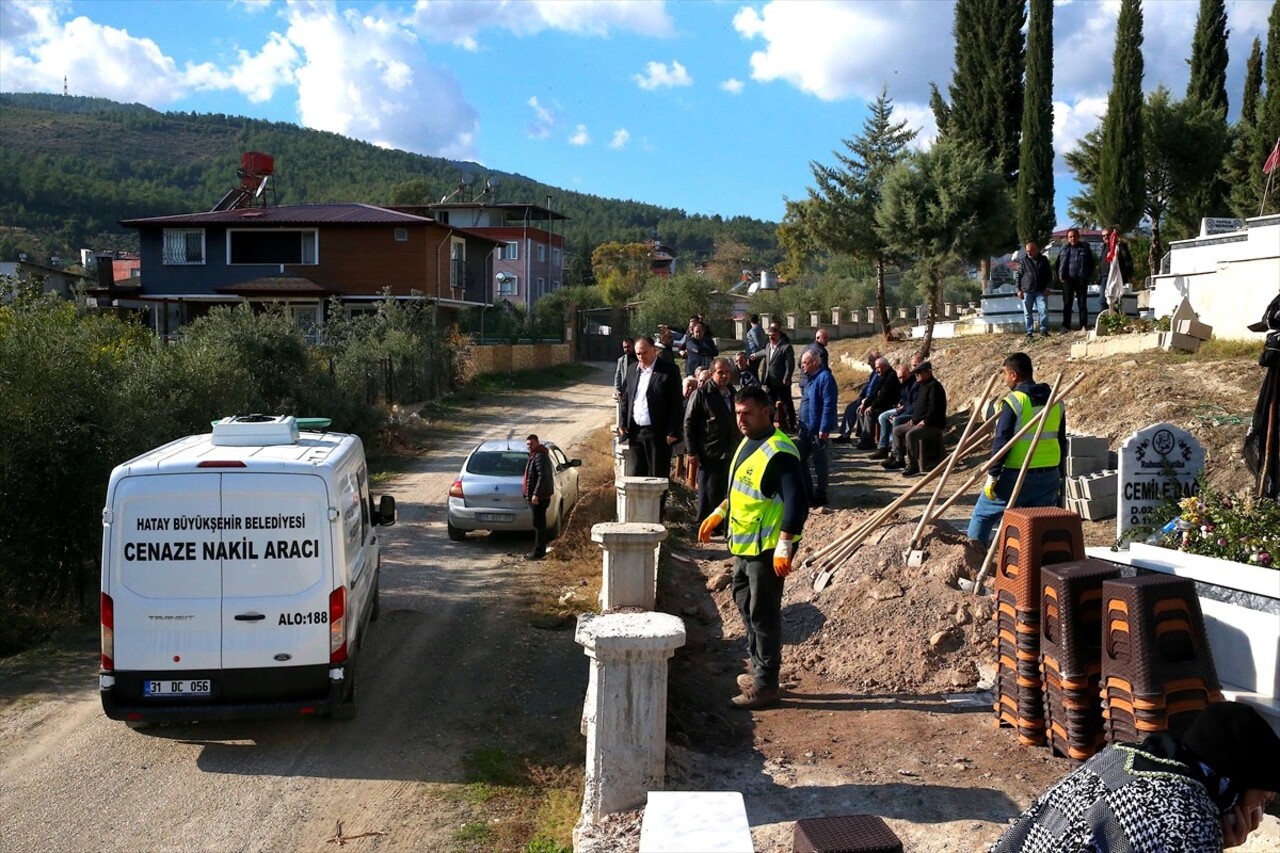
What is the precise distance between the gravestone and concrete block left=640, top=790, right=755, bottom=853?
5.73 m

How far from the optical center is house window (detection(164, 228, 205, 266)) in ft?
145

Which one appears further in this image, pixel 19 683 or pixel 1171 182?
pixel 1171 182

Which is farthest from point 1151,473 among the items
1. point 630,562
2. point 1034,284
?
point 1034,284

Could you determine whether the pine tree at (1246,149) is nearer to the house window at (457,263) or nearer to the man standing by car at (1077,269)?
the man standing by car at (1077,269)

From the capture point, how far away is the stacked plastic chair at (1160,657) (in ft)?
17.3

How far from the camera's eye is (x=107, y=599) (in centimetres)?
770

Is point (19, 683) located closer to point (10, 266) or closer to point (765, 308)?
point (10, 266)

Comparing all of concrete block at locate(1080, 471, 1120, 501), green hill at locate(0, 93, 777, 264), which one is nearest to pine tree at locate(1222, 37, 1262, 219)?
concrete block at locate(1080, 471, 1120, 501)

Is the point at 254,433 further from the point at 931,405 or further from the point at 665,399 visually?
the point at 931,405

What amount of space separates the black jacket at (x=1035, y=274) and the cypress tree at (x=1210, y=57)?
61.5 ft

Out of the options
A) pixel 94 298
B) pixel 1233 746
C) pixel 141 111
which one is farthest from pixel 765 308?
pixel 141 111

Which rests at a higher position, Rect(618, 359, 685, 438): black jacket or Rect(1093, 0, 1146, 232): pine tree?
Rect(1093, 0, 1146, 232): pine tree

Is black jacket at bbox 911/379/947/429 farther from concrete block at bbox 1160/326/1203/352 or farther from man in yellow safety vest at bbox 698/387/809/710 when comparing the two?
man in yellow safety vest at bbox 698/387/809/710

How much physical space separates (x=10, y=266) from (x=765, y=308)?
105 feet
